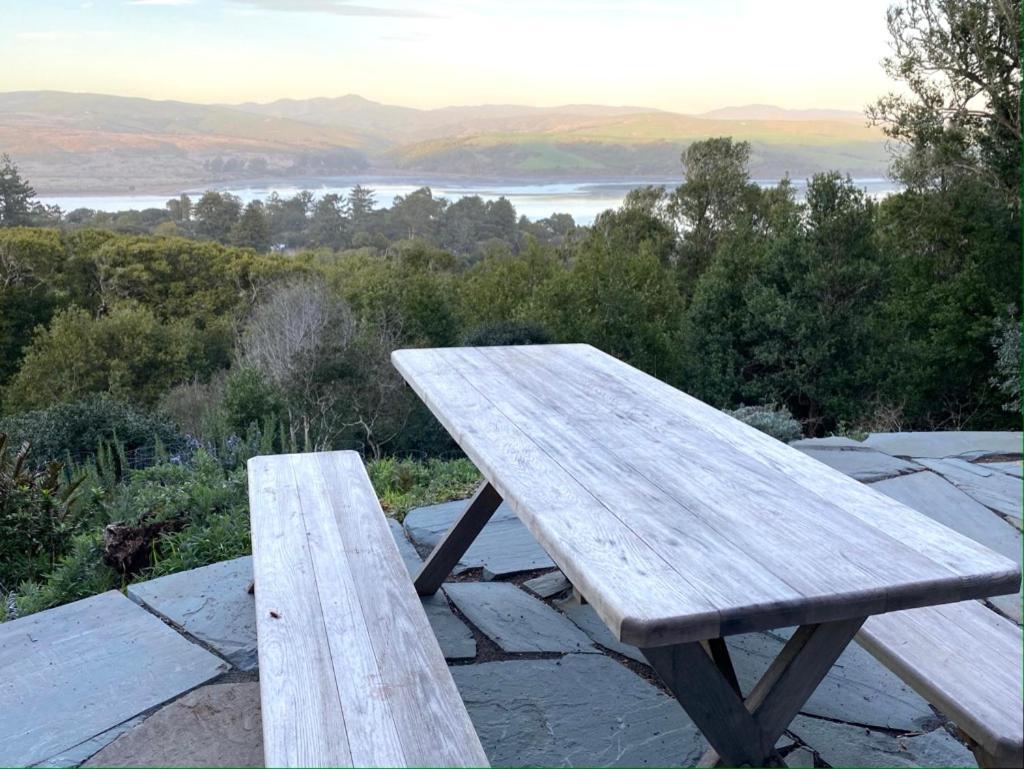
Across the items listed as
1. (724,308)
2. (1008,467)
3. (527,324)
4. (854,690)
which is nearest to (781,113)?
(724,308)

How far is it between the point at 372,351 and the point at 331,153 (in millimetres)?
12751

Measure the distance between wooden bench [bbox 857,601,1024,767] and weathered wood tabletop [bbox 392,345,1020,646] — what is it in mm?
245

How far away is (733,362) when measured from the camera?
15.2 meters

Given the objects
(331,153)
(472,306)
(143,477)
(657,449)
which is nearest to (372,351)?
(472,306)

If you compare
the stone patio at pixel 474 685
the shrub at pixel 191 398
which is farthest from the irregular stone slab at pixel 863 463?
the shrub at pixel 191 398

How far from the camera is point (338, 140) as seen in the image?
2828 cm

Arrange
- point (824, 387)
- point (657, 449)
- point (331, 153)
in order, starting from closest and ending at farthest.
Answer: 1. point (657, 449)
2. point (824, 387)
3. point (331, 153)

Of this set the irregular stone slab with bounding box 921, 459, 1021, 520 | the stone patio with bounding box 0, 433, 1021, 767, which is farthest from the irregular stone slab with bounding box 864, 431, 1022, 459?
the stone patio with bounding box 0, 433, 1021, 767

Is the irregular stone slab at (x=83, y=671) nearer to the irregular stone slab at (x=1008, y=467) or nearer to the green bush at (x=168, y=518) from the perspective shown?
the green bush at (x=168, y=518)

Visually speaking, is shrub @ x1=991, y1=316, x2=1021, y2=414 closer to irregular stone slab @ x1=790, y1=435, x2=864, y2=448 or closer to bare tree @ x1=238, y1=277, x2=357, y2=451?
irregular stone slab @ x1=790, y1=435, x2=864, y2=448

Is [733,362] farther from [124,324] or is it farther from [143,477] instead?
[124,324]

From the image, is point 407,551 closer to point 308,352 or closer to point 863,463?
point 863,463

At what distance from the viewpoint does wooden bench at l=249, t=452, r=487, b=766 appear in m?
1.36

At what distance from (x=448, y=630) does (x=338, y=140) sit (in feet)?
90.2
